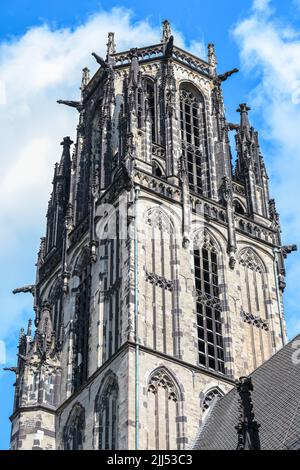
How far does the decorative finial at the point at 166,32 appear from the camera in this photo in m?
50.9

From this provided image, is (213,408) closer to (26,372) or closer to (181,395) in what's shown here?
(181,395)

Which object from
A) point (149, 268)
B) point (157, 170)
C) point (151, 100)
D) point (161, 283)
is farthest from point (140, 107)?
point (161, 283)

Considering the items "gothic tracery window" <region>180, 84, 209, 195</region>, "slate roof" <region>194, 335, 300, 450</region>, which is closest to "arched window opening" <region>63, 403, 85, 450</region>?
"slate roof" <region>194, 335, 300, 450</region>

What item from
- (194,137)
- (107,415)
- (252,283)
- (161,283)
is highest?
(194,137)

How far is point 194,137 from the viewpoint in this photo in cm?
4797

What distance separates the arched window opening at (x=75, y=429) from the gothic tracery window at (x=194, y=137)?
33.9ft

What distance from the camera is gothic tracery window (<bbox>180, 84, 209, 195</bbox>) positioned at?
46219 millimetres

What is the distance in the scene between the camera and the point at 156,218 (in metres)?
42.3

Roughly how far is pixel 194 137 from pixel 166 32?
6.05 m

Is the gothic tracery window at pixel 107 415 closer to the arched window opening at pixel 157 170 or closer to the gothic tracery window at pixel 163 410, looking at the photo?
the gothic tracery window at pixel 163 410

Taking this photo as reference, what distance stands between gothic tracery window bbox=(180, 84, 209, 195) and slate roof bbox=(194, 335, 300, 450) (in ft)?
34.1

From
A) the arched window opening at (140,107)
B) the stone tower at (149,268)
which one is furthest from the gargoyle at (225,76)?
the arched window opening at (140,107)

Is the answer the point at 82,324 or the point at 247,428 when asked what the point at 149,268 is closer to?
the point at 82,324
